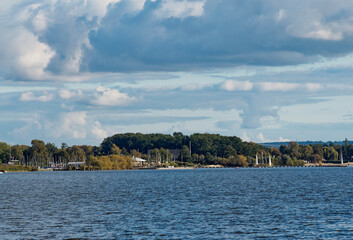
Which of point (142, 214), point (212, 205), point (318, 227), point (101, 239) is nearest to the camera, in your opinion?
point (101, 239)

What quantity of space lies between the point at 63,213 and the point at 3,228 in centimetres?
1372

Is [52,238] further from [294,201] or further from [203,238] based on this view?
[294,201]

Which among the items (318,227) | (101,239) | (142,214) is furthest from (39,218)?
(318,227)

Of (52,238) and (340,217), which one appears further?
(340,217)

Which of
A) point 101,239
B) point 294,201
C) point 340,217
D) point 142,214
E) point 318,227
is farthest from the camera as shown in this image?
point 294,201

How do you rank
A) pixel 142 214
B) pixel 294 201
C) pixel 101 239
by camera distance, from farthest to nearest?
pixel 294 201
pixel 142 214
pixel 101 239

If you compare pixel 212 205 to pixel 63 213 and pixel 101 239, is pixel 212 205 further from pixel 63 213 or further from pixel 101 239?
pixel 101 239

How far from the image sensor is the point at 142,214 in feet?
222

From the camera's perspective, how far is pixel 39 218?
64.7 metres

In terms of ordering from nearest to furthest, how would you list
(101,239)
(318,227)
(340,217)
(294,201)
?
(101,239)
(318,227)
(340,217)
(294,201)

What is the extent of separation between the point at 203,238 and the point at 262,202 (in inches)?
1371

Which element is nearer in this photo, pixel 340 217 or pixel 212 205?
pixel 340 217

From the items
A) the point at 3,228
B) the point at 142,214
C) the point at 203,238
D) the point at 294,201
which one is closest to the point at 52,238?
the point at 3,228

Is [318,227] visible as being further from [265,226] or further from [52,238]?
[52,238]
